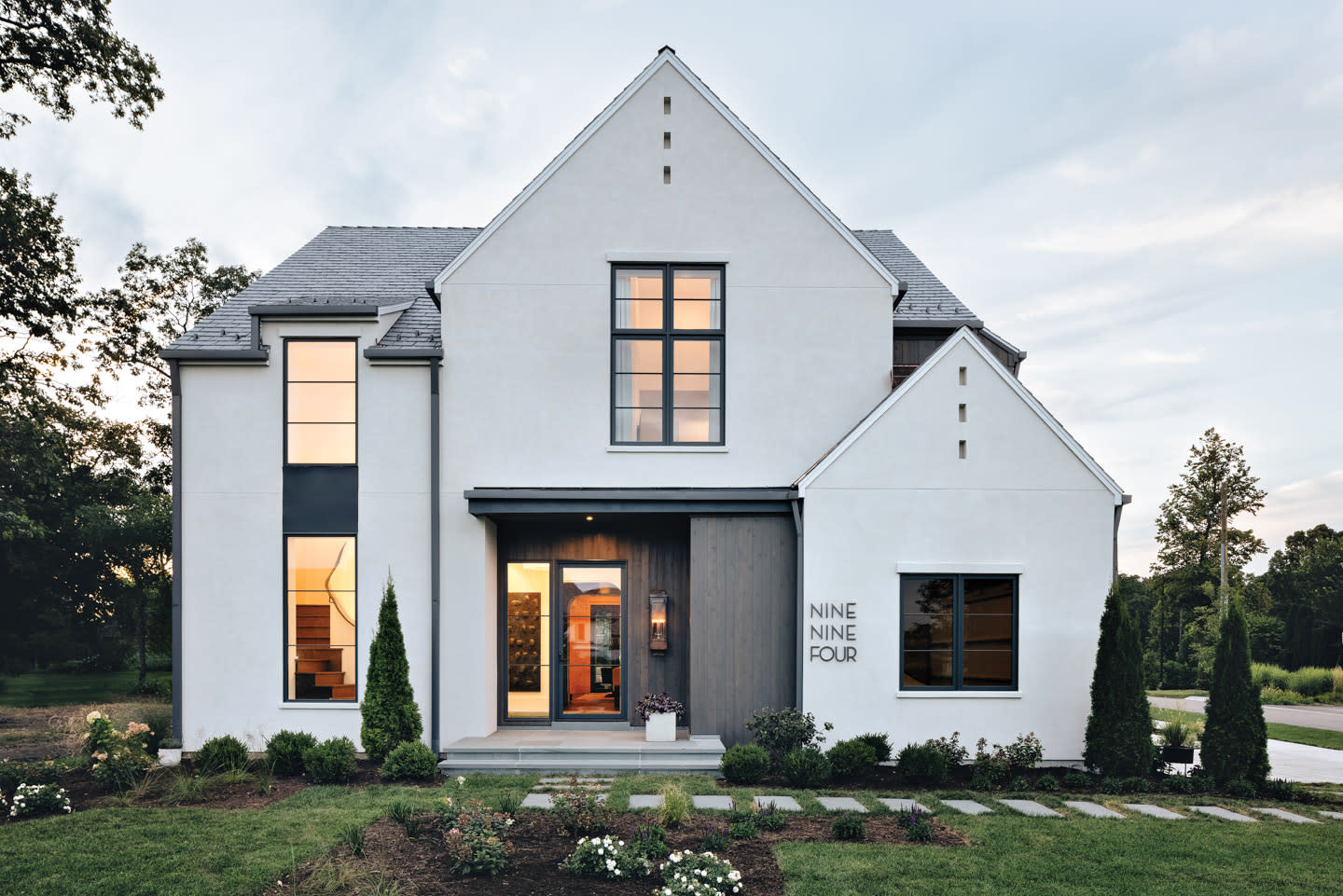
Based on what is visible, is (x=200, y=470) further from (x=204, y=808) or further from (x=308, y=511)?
(x=204, y=808)

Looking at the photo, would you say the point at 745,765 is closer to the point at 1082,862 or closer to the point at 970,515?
the point at 1082,862

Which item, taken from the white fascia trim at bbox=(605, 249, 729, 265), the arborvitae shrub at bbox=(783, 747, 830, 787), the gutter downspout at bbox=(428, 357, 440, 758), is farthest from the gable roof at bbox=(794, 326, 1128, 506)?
the gutter downspout at bbox=(428, 357, 440, 758)

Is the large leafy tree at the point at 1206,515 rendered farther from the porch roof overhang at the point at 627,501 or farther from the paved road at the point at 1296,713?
the porch roof overhang at the point at 627,501

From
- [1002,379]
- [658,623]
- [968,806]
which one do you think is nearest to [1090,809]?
[968,806]

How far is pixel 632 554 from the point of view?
11.6 metres

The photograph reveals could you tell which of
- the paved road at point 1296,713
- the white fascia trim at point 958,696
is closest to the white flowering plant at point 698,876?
the white fascia trim at point 958,696

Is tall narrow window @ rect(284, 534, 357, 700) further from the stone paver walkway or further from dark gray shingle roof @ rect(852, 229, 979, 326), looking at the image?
dark gray shingle roof @ rect(852, 229, 979, 326)

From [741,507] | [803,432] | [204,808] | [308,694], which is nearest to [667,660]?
[741,507]

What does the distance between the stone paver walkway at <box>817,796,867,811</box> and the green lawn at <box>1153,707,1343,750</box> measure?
26.6 feet

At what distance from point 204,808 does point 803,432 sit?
855 centimetres

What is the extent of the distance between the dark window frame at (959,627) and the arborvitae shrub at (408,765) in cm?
614

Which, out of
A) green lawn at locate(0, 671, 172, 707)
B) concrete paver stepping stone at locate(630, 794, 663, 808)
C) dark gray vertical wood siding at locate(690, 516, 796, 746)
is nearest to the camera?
concrete paver stepping stone at locate(630, 794, 663, 808)

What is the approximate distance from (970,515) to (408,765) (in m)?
7.96

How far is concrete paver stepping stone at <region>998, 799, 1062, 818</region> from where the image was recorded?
25.9ft
